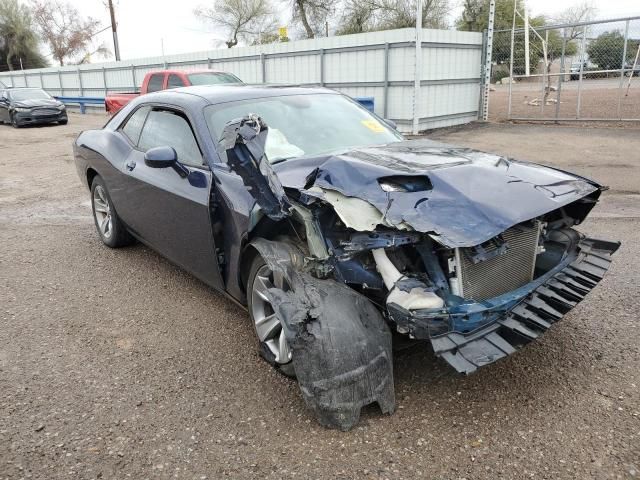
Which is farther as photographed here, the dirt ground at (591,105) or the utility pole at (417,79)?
the dirt ground at (591,105)

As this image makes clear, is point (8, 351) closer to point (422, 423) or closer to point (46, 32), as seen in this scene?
point (422, 423)

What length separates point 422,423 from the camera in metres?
2.67

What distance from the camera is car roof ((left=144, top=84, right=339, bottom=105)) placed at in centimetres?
409

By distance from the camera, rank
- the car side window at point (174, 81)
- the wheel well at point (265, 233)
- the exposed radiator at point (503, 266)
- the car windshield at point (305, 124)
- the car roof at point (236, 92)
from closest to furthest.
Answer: the exposed radiator at point (503, 266), the wheel well at point (265, 233), the car windshield at point (305, 124), the car roof at point (236, 92), the car side window at point (174, 81)

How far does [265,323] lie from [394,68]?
471 inches

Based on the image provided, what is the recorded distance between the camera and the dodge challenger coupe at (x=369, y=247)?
Result: 102 inches

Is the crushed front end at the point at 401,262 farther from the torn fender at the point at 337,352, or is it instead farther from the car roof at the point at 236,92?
A: the car roof at the point at 236,92

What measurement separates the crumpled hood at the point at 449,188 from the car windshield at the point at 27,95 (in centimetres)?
1909

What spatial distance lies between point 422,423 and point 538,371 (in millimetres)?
843

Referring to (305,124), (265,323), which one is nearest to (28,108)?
(305,124)

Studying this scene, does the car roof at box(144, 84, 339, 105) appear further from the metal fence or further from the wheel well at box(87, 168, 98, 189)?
the metal fence

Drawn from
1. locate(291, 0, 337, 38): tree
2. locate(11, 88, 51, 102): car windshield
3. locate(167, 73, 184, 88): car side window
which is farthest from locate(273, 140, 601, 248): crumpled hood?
locate(291, 0, 337, 38): tree

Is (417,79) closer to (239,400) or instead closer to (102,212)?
(102,212)

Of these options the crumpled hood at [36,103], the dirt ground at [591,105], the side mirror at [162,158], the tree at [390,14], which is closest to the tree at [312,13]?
the tree at [390,14]
